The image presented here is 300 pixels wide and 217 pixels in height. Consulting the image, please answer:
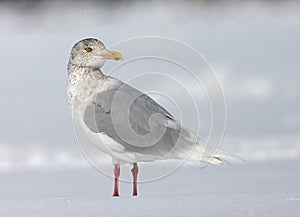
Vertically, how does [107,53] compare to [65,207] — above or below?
above

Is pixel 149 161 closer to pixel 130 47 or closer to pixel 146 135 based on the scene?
pixel 146 135

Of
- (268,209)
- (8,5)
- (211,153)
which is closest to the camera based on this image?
(268,209)

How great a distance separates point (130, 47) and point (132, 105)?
0.43 metres

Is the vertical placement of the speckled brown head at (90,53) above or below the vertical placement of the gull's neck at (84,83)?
above

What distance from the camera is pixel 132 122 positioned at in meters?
2.29

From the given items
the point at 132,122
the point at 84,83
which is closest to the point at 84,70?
the point at 84,83

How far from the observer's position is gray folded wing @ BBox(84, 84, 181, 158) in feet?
7.50

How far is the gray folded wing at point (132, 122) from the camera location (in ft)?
7.50

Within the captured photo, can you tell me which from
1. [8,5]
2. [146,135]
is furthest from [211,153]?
[8,5]

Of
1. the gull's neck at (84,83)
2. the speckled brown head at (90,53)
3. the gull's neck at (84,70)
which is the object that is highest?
the speckled brown head at (90,53)

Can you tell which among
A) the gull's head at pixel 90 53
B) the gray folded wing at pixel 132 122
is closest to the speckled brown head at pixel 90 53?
the gull's head at pixel 90 53

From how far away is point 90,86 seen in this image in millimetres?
2352

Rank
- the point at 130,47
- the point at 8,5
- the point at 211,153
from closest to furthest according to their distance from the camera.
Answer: the point at 211,153, the point at 130,47, the point at 8,5

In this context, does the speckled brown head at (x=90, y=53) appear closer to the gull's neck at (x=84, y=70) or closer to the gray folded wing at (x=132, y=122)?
the gull's neck at (x=84, y=70)
